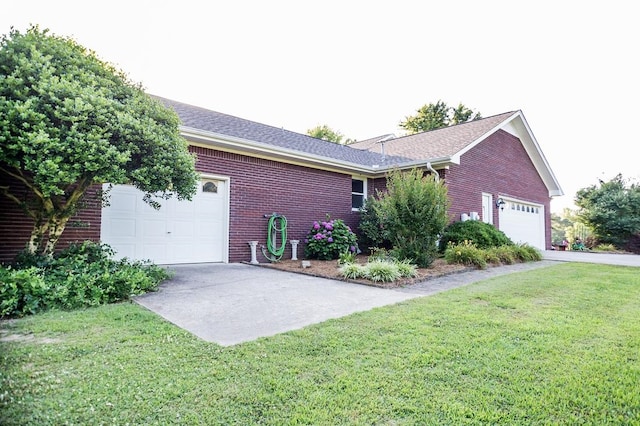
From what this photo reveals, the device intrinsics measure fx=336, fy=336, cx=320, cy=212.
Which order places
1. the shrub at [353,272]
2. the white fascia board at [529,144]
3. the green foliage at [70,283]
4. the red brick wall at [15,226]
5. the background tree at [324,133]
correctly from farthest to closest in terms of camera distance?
the background tree at [324,133] → the white fascia board at [529,144] → the shrub at [353,272] → the red brick wall at [15,226] → the green foliage at [70,283]

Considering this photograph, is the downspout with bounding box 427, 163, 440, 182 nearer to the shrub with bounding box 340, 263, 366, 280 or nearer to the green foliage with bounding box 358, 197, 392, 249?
the green foliage with bounding box 358, 197, 392, 249

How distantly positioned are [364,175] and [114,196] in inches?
302

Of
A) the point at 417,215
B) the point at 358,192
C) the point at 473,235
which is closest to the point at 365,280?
the point at 417,215

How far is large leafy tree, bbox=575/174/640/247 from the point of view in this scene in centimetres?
1783

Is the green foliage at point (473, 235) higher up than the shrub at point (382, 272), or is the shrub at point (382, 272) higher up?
the green foliage at point (473, 235)

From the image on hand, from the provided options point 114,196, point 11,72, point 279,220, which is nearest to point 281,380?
point 11,72

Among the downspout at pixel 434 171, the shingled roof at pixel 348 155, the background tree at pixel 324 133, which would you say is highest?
the background tree at pixel 324 133

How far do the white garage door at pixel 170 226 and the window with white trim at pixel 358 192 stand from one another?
15.6ft

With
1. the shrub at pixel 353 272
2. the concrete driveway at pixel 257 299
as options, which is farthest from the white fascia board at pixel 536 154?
the shrub at pixel 353 272

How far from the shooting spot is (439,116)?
33031 millimetres

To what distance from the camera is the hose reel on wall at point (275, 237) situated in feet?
29.7

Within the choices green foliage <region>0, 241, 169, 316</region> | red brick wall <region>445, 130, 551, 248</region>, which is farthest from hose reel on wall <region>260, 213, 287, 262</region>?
red brick wall <region>445, 130, 551, 248</region>

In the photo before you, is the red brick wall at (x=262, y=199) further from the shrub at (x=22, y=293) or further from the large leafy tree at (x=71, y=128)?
the shrub at (x=22, y=293)

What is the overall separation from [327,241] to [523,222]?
35.3 ft
